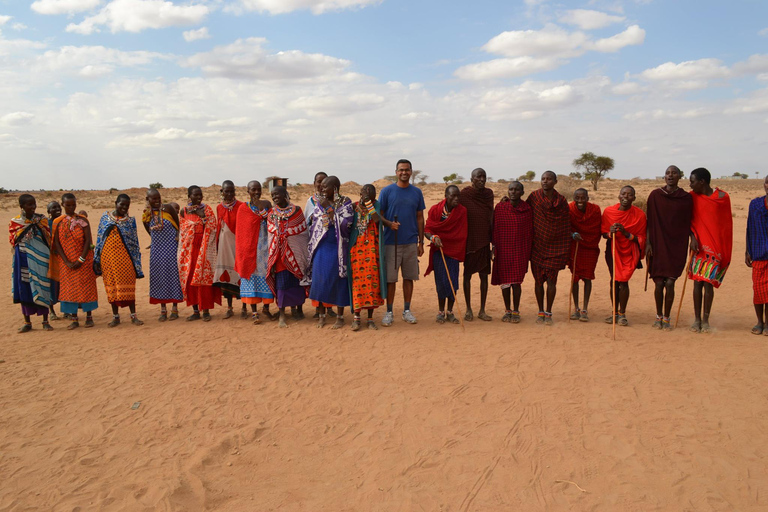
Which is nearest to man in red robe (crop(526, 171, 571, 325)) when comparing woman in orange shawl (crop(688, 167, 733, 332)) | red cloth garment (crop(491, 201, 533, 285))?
red cloth garment (crop(491, 201, 533, 285))

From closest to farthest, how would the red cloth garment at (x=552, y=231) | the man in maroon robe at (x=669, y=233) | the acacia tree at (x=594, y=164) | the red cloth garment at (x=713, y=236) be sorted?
the red cloth garment at (x=713, y=236)
the man in maroon robe at (x=669, y=233)
the red cloth garment at (x=552, y=231)
the acacia tree at (x=594, y=164)

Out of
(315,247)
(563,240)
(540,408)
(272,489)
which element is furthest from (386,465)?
(563,240)

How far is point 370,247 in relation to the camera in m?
6.80

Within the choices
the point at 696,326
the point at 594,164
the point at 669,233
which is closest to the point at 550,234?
the point at 669,233

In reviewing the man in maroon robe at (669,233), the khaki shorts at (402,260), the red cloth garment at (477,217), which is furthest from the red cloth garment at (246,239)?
the man in maroon robe at (669,233)

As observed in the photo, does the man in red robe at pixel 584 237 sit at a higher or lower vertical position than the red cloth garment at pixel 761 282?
higher

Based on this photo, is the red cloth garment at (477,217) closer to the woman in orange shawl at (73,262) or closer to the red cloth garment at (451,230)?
the red cloth garment at (451,230)

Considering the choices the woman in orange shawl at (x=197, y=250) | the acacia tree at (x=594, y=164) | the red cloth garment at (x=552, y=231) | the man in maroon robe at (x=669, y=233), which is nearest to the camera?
the man in maroon robe at (x=669, y=233)

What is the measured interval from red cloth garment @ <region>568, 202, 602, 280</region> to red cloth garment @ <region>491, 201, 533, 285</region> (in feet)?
2.04

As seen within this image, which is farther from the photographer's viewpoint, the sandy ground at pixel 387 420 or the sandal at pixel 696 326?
the sandal at pixel 696 326

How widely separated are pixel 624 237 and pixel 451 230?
7.60ft

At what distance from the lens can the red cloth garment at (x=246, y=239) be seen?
718 cm

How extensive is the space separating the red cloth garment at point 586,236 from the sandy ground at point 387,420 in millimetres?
877

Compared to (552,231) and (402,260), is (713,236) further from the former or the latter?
(402,260)
